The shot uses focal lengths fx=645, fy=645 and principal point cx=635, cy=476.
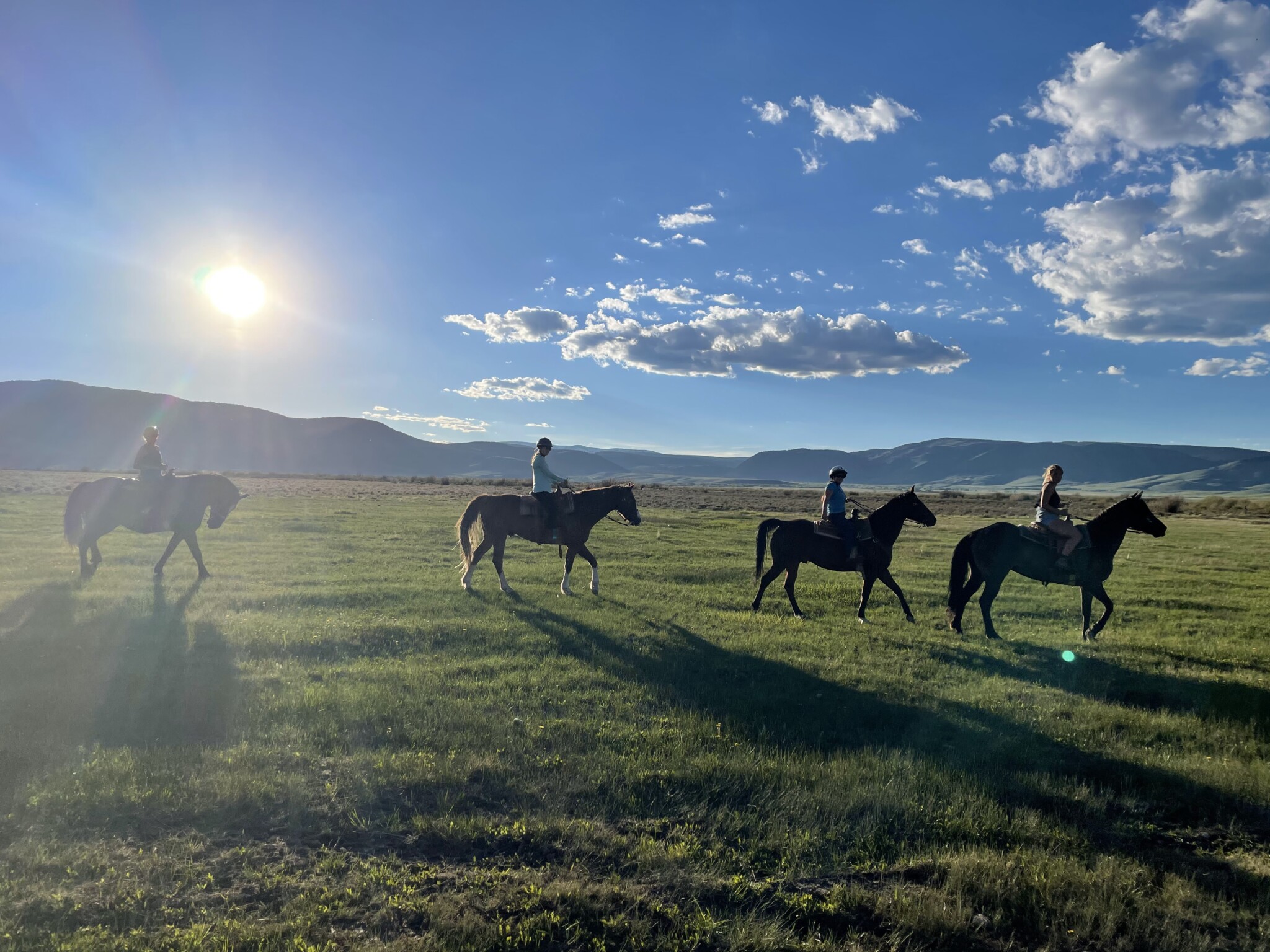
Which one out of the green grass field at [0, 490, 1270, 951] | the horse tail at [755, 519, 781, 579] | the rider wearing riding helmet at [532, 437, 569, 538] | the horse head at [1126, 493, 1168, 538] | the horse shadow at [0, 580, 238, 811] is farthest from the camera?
the rider wearing riding helmet at [532, 437, 569, 538]

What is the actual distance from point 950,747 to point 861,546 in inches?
248

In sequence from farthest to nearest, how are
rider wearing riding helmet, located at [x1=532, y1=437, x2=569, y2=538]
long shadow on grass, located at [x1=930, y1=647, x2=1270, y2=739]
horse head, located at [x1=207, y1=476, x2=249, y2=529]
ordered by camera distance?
horse head, located at [x1=207, y1=476, x2=249, y2=529]
rider wearing riding helmet, located at [x1=532, y1=437, x2=569, y2=538]
long shadow on grass, located at [x1=930, y1=647, x2=1270, y2=739]

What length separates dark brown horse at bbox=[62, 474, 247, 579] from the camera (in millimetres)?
14312

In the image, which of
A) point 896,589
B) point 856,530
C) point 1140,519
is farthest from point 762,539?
point 1140,519

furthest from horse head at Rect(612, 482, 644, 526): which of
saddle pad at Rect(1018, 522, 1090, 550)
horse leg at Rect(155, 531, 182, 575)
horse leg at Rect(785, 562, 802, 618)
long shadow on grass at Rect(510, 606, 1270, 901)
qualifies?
horse leg at Rect(155, 531, 182, 575)

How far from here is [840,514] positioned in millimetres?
13047

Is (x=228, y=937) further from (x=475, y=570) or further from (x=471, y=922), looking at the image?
(x=475, y=570)

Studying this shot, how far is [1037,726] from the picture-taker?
25.1 feet

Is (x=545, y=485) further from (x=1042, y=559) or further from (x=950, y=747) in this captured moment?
(x=1042, y=559)

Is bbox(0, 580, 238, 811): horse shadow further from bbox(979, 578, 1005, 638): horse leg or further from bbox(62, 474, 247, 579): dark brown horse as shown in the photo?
bbox(979, 578, 1005, 638): horse leg

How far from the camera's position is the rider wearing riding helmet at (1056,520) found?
37.9 feet

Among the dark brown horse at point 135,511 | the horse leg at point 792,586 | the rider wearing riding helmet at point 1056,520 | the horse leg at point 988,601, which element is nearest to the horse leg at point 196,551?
the dark brown horse at point 135,511

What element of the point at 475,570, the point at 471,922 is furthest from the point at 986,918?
the point at 475,570

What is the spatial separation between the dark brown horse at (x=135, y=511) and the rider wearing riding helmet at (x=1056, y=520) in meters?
16.4
